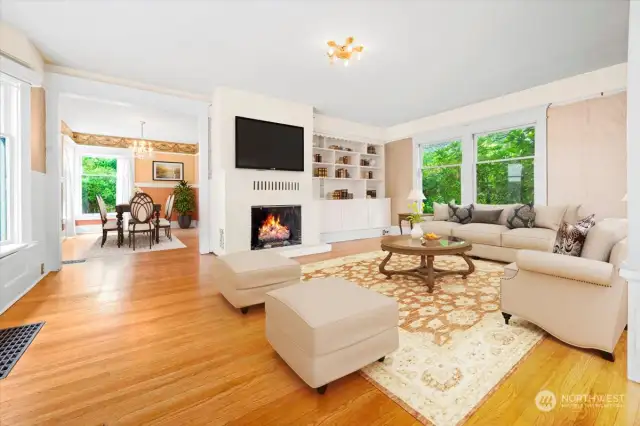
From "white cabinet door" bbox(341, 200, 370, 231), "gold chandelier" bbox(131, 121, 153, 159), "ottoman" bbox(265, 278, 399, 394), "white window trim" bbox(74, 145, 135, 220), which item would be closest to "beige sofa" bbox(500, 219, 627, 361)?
"ottoman" bbox(265, 278, 399, 394)

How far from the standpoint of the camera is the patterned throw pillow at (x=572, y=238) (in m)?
1.99

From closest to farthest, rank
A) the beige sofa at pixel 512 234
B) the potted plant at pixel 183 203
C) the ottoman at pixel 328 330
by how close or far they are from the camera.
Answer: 1. the ottoman at pixel 328 330
2. the beige sofa at pixel 512 234
3. the potted plant at pixel 183 203

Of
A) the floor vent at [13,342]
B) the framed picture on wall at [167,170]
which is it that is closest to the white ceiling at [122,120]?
the framed picture on wall at [167,170]

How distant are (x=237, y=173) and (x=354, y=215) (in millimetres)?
3042

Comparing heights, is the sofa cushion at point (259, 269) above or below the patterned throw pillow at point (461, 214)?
below

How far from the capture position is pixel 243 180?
486cm

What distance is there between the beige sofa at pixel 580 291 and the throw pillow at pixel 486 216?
8.26 feet

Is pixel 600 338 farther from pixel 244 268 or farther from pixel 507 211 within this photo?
pixel 507 211

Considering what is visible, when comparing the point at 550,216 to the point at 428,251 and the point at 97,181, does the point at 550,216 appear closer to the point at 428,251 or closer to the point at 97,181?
the point at 428,251

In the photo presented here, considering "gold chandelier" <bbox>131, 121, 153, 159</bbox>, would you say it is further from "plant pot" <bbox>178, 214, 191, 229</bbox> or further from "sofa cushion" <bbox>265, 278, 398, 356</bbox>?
"sofa cushion" <bbox>265, 278, 398, 356</bbox>

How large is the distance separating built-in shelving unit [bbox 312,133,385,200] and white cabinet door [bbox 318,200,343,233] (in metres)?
0.46

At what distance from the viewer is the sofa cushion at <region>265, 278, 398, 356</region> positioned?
1416 mm

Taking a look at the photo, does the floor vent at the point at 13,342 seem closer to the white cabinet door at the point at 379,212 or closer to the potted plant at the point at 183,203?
the white cabinet door at the point at 379,212

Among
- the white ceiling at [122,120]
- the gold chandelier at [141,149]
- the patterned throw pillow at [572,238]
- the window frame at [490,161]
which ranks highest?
the white ceiling at [122,120]
